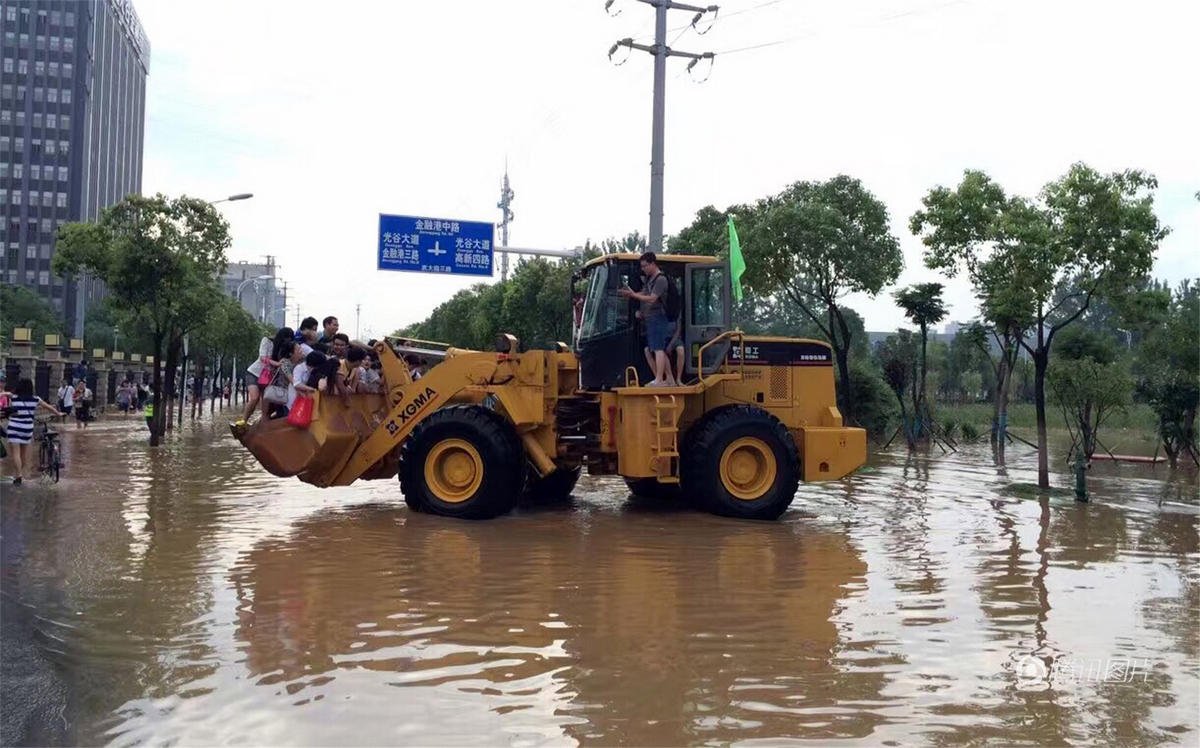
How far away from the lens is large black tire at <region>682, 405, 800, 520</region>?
12.1 metres

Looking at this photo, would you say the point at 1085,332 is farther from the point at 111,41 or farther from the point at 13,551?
the point at 111,41

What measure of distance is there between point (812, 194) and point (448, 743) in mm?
24732

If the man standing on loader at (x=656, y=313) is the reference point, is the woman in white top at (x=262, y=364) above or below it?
below

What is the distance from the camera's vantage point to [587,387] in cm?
1280

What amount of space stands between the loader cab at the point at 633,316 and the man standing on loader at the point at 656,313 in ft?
0.66

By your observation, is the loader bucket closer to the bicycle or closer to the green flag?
the green flag

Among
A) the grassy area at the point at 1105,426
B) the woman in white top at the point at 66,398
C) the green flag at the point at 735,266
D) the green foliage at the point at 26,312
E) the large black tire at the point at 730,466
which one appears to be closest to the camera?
the large black tire at the point at 730,466

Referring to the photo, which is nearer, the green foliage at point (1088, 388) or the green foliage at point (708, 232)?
the green foliage at point (1088, 388)

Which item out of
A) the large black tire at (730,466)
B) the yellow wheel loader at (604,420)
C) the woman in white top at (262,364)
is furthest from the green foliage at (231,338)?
the large black tire at (730,466)

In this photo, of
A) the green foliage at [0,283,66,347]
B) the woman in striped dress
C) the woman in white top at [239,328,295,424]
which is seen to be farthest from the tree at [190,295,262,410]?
the woman in white top at [239,328,295,424]

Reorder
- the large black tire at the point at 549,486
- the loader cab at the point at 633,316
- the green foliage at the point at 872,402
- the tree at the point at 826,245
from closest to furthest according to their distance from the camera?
the loader cab at the point at 633,316 < the large black tire at the point at 549,486 < the tree at the point at 826,245 < the green foliage at the point at 872,402

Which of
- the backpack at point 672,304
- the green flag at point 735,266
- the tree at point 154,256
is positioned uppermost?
the tree at point 154,256

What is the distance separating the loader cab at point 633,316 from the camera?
12469 mm

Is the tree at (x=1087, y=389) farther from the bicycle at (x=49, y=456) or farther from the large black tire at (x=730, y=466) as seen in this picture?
the bicycle at (x=49, y=456)
